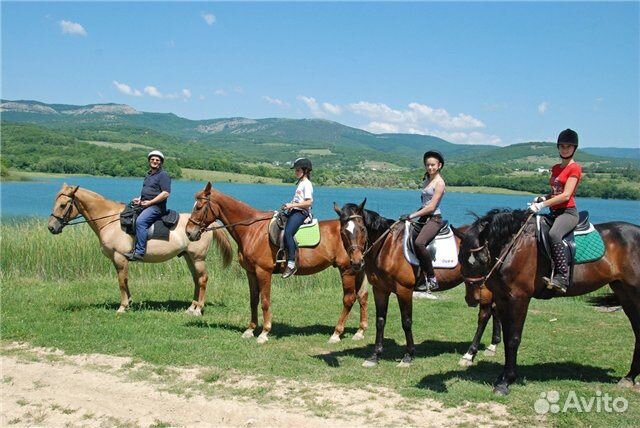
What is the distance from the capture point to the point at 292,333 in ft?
30.5

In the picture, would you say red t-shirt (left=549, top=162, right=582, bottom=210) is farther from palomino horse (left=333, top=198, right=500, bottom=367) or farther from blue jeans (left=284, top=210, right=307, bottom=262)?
blue jeans (left=284, top=210, right=307, bottom=262)

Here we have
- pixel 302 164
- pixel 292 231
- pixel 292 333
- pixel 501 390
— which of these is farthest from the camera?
pixel 292 333

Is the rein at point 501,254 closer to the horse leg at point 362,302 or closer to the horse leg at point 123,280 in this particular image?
the horse leg at point 362,302

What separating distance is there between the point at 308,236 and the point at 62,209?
4.91m

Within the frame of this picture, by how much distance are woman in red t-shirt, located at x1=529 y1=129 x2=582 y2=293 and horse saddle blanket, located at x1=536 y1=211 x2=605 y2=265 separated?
96mm

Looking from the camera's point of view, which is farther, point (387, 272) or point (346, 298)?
point (346, 298)

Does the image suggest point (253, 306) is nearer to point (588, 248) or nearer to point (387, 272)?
point (387, 272)

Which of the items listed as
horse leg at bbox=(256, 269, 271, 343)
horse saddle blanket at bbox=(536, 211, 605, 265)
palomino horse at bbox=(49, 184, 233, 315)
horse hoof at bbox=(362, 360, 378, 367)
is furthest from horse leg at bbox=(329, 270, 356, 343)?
horse saddle blanket at bbox=(536, 211, 605, 265)

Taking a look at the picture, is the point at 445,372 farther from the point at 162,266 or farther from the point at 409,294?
the point at 162,266

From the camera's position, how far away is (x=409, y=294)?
743 centimetres

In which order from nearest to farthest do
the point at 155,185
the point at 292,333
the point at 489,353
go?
the point at 489,353, the point at 292,333, the point at 155,185

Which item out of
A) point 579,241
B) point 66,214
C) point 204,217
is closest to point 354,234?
point 579,241

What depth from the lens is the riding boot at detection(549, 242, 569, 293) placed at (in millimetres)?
6293

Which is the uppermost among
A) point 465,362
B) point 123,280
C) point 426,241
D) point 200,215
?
point 200,215
